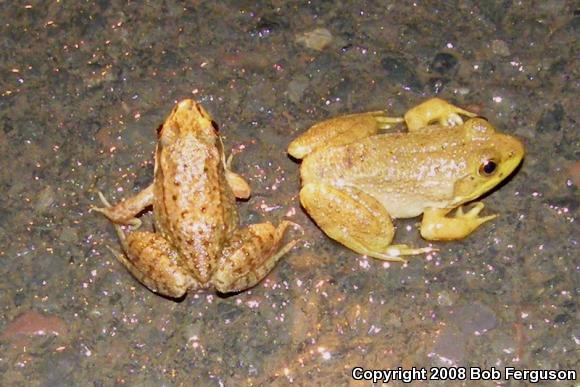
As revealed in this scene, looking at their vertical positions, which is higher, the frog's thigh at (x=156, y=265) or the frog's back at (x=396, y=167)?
the frog's back at (x=396, y=167)

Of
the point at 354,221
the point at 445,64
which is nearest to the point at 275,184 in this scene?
the point at 354,221

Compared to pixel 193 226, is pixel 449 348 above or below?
below

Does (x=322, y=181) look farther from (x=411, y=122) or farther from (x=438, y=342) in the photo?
(x=438, y=342)

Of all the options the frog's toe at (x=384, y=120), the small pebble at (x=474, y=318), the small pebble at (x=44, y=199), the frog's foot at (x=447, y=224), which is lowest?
the small pebble at (x=474, y=318)

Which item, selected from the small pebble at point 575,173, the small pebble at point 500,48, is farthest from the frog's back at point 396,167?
the small pebble at point 500,48

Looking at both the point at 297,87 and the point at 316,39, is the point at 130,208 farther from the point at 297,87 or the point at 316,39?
the point at 316,39

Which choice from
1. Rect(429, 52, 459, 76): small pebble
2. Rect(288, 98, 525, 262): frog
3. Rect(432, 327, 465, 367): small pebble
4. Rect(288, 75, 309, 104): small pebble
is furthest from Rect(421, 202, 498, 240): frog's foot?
Rect(288, 75, 309, 104): small pebble

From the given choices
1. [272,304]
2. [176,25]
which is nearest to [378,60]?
[176,25]

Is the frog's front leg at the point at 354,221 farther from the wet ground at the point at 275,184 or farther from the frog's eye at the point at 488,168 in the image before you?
the frog's eye at the point at 488,168
